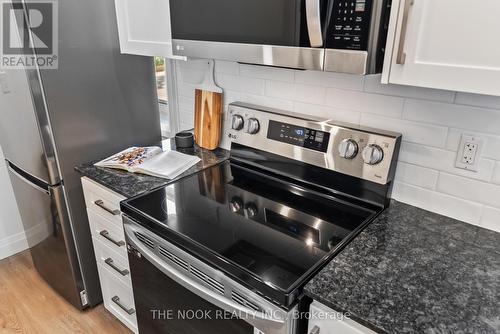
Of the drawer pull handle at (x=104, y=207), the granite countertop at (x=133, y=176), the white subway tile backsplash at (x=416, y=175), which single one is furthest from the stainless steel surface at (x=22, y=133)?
the white subway tile backsplash at (x=416, y=175)

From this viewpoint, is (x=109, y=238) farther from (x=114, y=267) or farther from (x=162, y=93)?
(x=162, y=93)

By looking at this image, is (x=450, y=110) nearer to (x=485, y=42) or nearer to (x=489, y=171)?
(x=489, y=171)

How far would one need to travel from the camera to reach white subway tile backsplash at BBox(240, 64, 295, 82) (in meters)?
1.47

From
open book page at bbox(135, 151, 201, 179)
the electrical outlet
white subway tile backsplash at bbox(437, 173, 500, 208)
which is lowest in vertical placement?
open book page at bbox(135, 151, 201, 179)

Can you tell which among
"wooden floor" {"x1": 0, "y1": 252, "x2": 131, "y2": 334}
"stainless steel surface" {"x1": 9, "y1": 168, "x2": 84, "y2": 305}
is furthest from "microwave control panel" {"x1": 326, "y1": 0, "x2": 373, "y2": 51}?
"wooden floor" {"x1": 0, "y1": 252, "x2": 131, "y2": 334}

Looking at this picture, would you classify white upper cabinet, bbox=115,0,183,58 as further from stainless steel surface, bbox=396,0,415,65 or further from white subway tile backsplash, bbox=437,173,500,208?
white subway tile backsplash, bbox=437,173,500,208

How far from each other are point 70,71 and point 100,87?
0.15 meters

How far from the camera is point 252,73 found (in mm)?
1597

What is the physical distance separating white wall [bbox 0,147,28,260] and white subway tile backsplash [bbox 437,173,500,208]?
2482mm

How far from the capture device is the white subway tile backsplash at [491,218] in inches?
43.8

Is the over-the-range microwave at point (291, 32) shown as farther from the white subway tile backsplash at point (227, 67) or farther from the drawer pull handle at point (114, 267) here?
the drawer pull handle at point (114, 267)

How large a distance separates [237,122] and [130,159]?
0.51 m

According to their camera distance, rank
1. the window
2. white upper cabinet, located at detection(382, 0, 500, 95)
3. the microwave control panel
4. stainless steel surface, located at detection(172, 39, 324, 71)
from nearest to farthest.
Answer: white upper cabinet, located at detection(382, 0, 500, 95) → the microwave control panel → stainless steel surface, located at detection(172, 39, 324, 71) → the window

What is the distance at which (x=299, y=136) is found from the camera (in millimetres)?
1401
